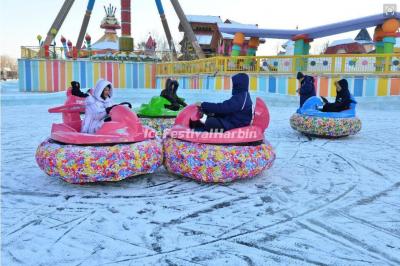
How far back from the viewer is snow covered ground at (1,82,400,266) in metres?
2.16

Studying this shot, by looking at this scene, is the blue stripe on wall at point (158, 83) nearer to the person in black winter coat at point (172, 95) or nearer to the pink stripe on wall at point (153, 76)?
the pink stripe on wall at point (153, 76)

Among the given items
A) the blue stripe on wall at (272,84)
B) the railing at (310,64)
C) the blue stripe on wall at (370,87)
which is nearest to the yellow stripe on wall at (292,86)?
the railing at (310,64)

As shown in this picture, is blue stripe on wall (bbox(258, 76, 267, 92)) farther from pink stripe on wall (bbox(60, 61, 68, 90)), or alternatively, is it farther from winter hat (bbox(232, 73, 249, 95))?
winter hat (bbox(232, 73, 249, 95))

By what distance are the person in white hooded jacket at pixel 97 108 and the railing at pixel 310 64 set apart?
9994mm

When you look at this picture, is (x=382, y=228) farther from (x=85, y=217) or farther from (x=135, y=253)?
(x=85, y=217)

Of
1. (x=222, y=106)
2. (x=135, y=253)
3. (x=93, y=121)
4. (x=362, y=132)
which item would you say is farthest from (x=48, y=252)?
(x=362, y=132)

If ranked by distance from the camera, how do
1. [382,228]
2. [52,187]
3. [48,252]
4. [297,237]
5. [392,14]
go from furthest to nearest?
[392,14], [52,187], [382,228], [297,237], [48,252]

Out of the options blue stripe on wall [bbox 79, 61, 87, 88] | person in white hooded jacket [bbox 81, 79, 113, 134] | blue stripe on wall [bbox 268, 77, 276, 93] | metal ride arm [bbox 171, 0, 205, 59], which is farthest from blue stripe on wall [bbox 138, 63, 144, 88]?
person in white hooded jacket [bbox 81, 79, 113, 134]

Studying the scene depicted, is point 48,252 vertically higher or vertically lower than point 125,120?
lower

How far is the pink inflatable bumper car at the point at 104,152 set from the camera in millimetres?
3146

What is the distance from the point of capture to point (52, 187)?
3.35 meters

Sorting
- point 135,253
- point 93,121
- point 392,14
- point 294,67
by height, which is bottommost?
point 135,253

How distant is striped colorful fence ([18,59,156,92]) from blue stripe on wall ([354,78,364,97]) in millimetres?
10433

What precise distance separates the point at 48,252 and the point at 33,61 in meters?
16.9
